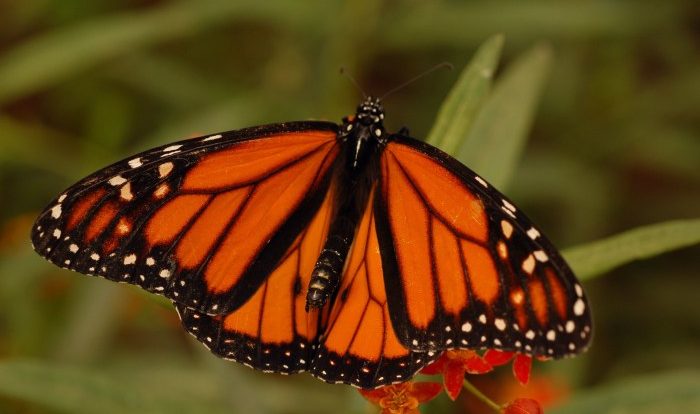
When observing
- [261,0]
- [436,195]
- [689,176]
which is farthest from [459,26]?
[436,195]

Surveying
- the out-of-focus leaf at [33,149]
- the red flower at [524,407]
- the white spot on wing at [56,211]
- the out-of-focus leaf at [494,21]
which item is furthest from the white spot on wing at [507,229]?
the out-of-focus leaf at [33,149]

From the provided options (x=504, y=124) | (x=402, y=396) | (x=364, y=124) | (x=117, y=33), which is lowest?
(x=402, y=396)

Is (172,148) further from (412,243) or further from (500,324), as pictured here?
(500,324)

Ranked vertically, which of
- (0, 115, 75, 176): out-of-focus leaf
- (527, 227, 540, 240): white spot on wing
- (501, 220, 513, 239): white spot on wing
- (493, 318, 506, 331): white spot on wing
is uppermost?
(0, 115, 75, 176): out-of-focus leaf

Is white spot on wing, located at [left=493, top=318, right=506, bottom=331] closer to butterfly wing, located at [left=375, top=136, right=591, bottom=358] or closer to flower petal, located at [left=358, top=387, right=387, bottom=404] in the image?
butterfly wing, located at [left=375, top=136, right=591, bottom=358]

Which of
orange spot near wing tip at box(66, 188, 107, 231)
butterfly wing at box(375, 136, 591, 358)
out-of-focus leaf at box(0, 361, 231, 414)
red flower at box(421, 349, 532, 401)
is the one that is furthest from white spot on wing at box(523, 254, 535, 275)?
out-of-focus leaf at box(0, 361, 231, 414)

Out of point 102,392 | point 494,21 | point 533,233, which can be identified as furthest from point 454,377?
point 494,21
